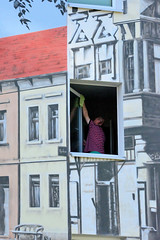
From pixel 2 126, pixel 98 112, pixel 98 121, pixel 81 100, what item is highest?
pixel 81 100

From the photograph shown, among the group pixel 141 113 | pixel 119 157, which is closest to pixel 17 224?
pixel 119 157

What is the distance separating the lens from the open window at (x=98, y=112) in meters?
15.7

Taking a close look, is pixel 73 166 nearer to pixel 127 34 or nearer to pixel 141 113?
pixel 141 113

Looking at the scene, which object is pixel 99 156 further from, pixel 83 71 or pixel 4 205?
pixel 4 205

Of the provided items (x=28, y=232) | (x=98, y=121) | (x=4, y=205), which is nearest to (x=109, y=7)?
(x=98, y=121)

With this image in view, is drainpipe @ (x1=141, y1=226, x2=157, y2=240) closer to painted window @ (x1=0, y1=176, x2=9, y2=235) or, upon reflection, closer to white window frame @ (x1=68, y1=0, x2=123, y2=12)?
painted window @ (x1=0, y1=176, x2=9, y2=235)

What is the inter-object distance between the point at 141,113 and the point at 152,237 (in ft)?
8.34

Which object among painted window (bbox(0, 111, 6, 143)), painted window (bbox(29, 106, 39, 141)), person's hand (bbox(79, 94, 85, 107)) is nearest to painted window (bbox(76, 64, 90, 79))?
person's hand (bbox(79, 94, 85, 107))

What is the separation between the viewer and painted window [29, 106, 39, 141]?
1506cm

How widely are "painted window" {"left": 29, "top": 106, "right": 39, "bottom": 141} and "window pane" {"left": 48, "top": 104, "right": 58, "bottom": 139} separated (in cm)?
26

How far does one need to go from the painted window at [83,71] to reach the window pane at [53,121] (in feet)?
2.67

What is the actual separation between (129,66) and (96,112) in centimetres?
180

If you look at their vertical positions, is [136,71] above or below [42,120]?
above

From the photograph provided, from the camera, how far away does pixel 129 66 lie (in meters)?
15.4
